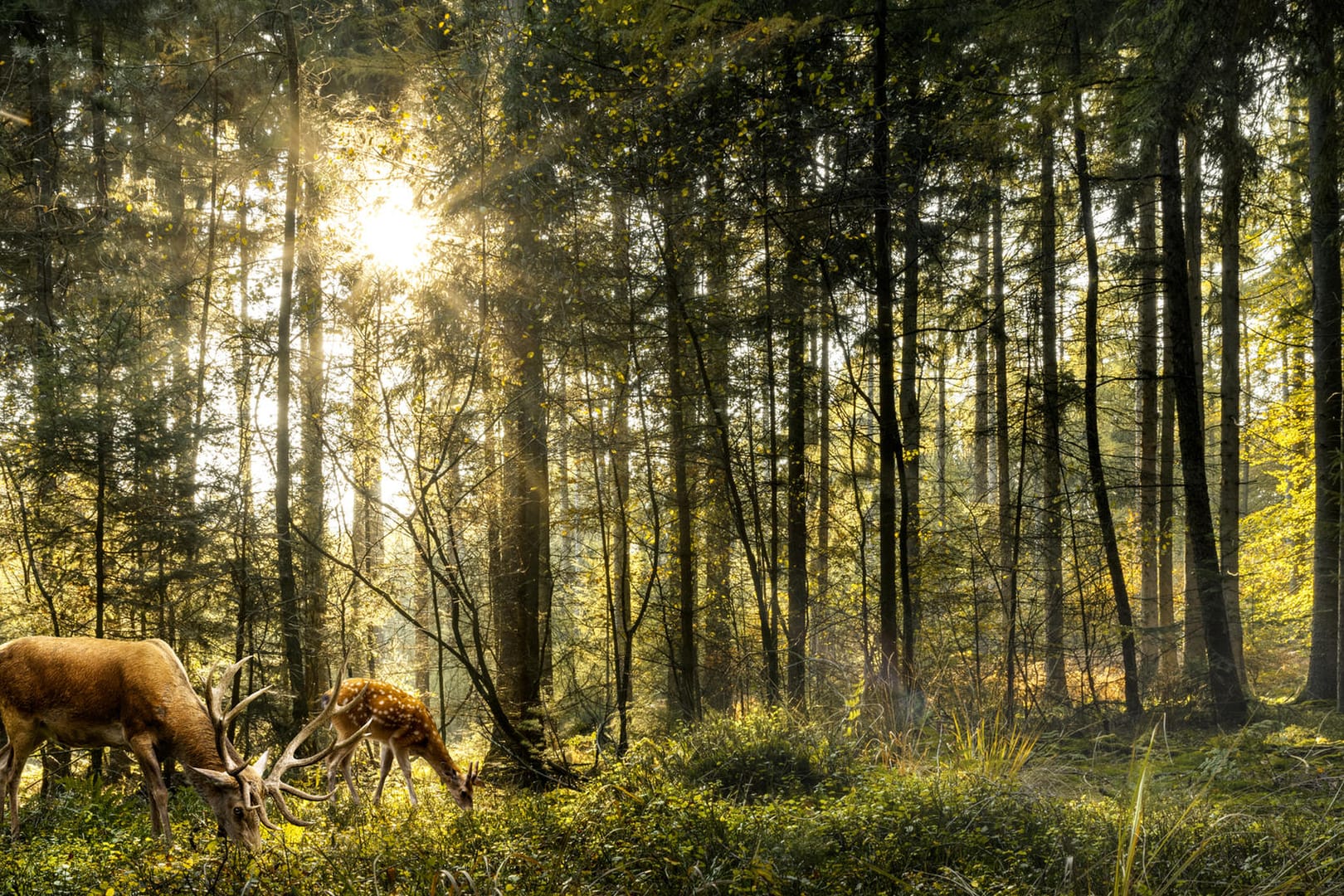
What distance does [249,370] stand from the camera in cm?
1065

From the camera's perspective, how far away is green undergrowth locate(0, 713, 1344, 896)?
375 cm

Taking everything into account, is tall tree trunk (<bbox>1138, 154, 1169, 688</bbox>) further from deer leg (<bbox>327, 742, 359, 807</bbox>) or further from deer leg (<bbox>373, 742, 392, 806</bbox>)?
deer leg (<bbox>327, 742, 359, 807</bbox>)

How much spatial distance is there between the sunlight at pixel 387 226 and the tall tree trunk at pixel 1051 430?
8032mm

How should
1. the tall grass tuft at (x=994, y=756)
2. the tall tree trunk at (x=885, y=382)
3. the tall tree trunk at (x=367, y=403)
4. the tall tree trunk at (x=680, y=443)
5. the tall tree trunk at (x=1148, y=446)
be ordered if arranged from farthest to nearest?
1. the tall tree trunk at (x=1148, y=446)
2. the tall tree trunk at (x=680, y=443)
3. the tall tree trunk at (x=885, y=382)
4. the tall tree trunk at (x=367, y=403)
5. the tall grass tuft at (x=994, y=756)

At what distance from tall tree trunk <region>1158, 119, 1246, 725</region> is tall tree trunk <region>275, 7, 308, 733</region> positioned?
10.4m

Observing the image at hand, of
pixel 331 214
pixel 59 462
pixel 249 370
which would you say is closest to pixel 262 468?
pixel 249 370

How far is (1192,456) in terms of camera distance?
10055mm

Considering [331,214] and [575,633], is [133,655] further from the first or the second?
[575,633]

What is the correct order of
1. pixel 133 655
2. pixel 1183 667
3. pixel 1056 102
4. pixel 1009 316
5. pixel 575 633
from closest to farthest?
pixel 133 655 → pixel 1056 102 → pixel 1183 667 → pixel 1009 316 → pixel 575 633

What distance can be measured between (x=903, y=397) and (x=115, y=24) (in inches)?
498

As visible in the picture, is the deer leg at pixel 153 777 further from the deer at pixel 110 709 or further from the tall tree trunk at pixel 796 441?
the tall tree trunk at pixel 796 441

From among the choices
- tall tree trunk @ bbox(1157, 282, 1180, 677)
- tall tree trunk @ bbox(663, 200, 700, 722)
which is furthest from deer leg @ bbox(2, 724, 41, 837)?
tall tree trunk @ bbox(1157, 282, 1180, 677)

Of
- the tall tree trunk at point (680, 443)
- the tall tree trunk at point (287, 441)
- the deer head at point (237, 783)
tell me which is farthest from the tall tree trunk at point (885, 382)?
the tall tree trunk at point (287, 441)

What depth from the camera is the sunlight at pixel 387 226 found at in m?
8.17
